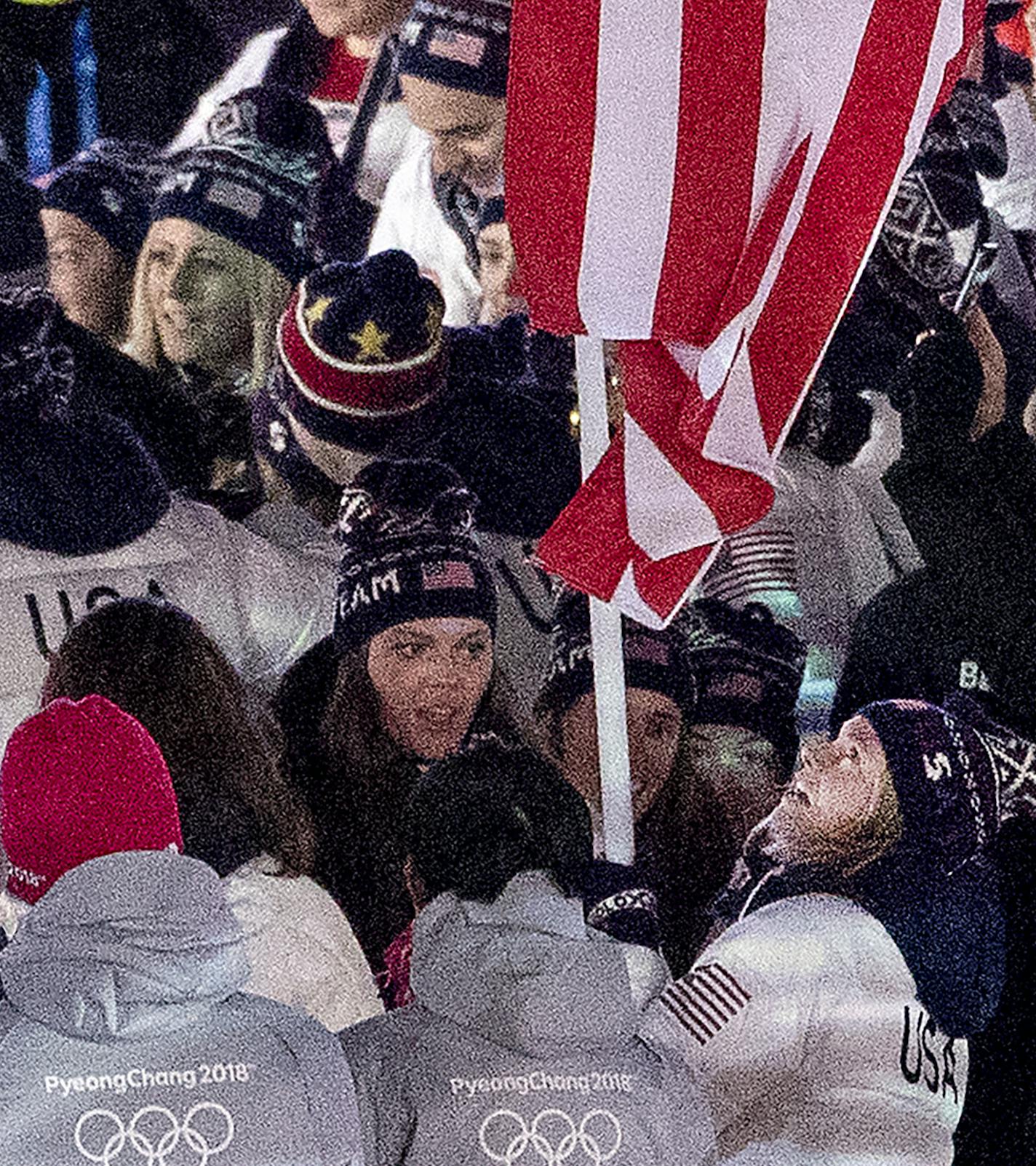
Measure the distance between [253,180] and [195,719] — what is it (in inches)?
62.7

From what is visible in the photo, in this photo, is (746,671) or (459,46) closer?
(746,671)

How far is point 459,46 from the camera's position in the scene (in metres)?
5.83

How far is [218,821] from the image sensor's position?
446cm

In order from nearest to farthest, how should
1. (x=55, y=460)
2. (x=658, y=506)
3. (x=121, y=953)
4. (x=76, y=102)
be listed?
1. (x=121, y=953)
2. (x=658, y=506)
3. (x=55, y=460)
4. (x=76, y=102)

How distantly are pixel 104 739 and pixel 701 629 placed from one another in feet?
6.18

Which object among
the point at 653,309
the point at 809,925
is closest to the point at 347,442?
the point at 653,309

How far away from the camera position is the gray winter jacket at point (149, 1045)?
350 cm

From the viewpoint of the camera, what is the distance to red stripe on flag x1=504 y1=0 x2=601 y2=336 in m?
4.46

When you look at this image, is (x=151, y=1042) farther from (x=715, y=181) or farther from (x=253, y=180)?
(x=253, y=180)

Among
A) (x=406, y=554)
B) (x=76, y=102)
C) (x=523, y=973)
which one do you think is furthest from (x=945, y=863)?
(x=76, y=102)

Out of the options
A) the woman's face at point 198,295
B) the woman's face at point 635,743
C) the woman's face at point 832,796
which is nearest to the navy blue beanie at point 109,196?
the woman's face at point 198,295

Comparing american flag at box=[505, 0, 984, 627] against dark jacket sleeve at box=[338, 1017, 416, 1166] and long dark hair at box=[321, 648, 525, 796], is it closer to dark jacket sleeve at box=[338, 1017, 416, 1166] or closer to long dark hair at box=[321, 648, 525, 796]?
long dark hair at box=[321, 648, 525, 796]

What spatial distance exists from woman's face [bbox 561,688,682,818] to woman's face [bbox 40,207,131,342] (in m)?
1.31

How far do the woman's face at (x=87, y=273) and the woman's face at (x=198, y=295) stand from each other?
0.44 feet
